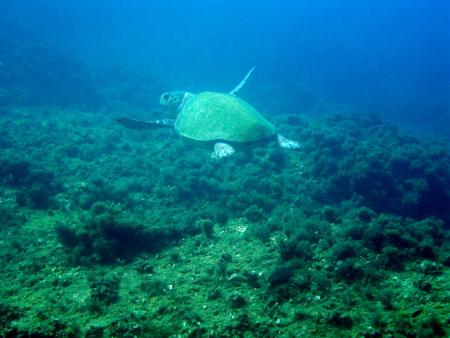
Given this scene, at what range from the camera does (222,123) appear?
316 inches

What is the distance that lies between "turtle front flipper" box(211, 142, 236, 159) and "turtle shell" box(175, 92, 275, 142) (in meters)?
0.17

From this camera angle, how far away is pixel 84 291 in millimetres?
Answer: 3904

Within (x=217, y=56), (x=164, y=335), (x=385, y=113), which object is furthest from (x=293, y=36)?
(x=164, y=335)

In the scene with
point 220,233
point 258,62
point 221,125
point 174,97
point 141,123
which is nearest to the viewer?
point 220,233

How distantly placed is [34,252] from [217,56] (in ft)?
138

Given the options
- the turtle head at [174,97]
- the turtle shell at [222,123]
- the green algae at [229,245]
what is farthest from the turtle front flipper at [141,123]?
the turtle head at [174,97]

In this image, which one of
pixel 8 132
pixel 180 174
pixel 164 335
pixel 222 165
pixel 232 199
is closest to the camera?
pixel 164 335

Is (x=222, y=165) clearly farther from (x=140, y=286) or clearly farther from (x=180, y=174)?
(x=140, y=286)

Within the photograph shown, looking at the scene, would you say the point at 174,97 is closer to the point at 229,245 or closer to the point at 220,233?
the point at 220,233

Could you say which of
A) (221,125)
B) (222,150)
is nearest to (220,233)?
(222,150)

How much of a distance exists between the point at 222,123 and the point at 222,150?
0.78 m

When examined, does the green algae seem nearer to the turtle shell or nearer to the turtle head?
the turtle shell

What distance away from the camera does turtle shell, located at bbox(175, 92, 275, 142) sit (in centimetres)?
779

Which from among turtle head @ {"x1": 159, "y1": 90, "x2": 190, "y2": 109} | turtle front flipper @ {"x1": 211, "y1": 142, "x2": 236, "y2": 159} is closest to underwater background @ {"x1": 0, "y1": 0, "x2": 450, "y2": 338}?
turtle front flipper @ {"x1": 211, "y1": 142, "x2": 236, "y2": 159}
